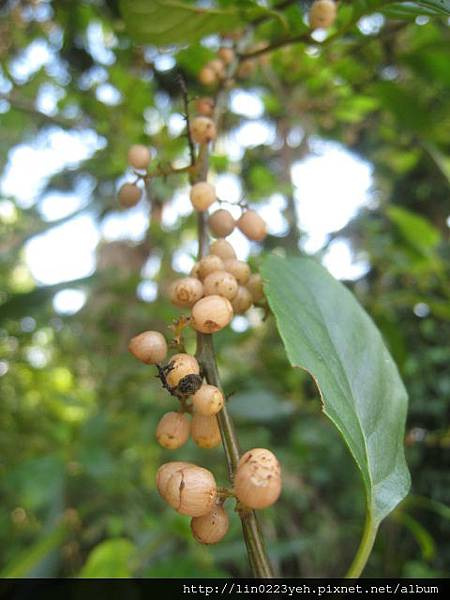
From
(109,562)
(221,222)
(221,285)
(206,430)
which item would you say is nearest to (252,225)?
(221,222)

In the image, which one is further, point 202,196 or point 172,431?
point 202,196

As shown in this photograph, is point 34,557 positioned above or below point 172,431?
below

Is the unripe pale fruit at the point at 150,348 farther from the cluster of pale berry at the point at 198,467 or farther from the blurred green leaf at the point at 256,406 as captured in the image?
the blurred green leaf at the point at 256,406

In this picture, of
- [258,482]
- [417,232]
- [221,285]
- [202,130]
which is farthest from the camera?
[417,232]

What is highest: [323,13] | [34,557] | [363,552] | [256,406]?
[323,13]

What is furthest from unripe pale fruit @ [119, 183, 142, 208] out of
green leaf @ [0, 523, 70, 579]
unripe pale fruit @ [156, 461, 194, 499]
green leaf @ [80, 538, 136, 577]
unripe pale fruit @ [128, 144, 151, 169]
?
green leaf @ [0, 523, 70, 579]

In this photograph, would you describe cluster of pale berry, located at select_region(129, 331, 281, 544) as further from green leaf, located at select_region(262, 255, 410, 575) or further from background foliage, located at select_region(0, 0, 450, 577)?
background foliage, located at select_region(0, 0, 450, 577)

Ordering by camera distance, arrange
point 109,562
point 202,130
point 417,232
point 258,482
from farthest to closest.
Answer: point 417,232, point 109,562, point 202,130, point 258,482

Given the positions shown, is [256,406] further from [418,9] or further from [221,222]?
[418,9]
